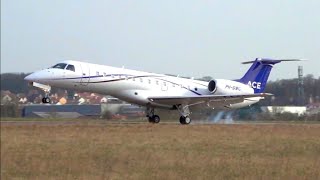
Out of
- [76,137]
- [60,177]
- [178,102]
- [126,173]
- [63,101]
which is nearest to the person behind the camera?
[60,177]

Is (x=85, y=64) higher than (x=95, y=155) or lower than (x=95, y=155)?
higher

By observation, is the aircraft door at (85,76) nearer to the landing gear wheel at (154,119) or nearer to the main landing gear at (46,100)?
the main landing gear at (46,100)

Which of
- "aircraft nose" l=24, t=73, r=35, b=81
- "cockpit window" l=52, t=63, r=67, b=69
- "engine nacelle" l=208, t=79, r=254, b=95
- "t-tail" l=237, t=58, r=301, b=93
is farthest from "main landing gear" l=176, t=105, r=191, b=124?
"aircraft nose" l=24, t=73, r=35, b=81

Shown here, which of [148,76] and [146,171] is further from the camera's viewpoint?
[148,76]

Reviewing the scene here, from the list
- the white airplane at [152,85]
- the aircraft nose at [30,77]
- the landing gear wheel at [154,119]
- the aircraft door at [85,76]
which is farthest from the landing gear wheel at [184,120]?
the aircraft nose at [30,77]

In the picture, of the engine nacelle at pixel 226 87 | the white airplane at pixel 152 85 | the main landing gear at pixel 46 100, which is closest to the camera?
the main landing gear at pixel 46 100

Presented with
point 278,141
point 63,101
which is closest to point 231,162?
point 278,141

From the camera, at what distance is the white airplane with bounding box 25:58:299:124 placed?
34375 mm

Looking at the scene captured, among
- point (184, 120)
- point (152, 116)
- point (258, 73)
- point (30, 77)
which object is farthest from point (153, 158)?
point (258, 73)

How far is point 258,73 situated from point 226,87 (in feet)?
14.3

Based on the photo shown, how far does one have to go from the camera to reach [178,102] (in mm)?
37344

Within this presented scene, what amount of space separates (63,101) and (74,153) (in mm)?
36762

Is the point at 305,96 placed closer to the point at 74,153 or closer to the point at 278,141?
the point at 278,141

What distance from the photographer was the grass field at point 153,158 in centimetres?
1304
